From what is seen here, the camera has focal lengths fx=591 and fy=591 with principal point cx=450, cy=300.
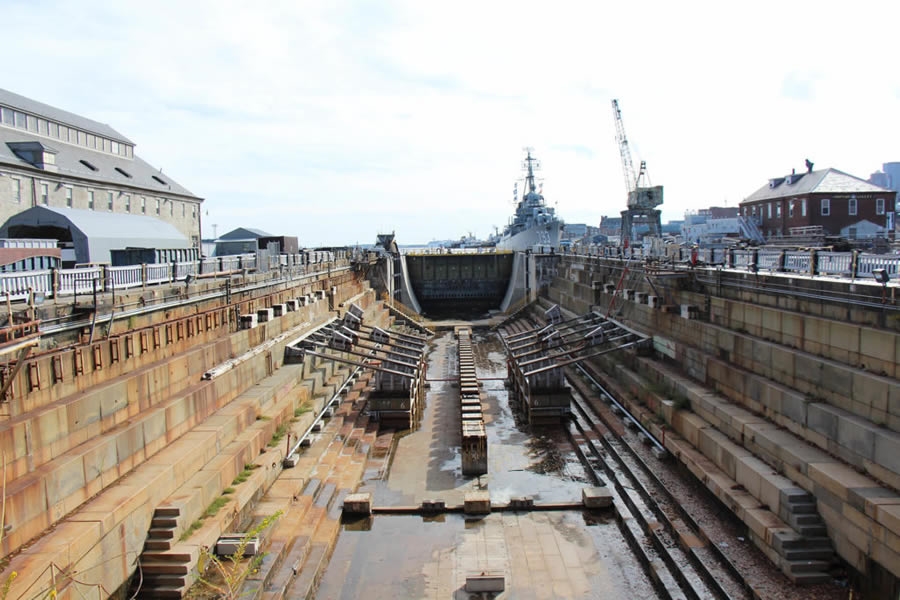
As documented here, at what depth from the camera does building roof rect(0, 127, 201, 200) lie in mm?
36594

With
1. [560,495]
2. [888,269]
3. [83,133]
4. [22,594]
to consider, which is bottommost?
[560,495]

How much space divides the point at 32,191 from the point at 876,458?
42.1 m

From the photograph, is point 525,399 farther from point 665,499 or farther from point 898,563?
point 898,563

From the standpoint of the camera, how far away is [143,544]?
11.1m

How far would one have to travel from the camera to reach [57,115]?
144ft

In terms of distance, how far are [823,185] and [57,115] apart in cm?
5893

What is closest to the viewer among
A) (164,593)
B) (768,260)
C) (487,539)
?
(164,593)

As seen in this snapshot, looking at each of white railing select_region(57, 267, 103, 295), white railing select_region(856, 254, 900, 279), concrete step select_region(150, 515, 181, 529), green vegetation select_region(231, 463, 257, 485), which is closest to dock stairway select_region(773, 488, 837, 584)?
white railing select_region(856, 254, 900, 279)

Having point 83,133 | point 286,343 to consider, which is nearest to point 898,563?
point 286,343

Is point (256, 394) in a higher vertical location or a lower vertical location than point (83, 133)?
lower

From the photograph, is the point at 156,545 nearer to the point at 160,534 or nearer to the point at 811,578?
the point at 160,534

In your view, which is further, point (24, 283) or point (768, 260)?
point (768, 260)

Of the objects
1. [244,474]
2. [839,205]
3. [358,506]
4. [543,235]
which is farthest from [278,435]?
[543,235]

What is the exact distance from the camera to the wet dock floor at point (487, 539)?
12492 millimetres
